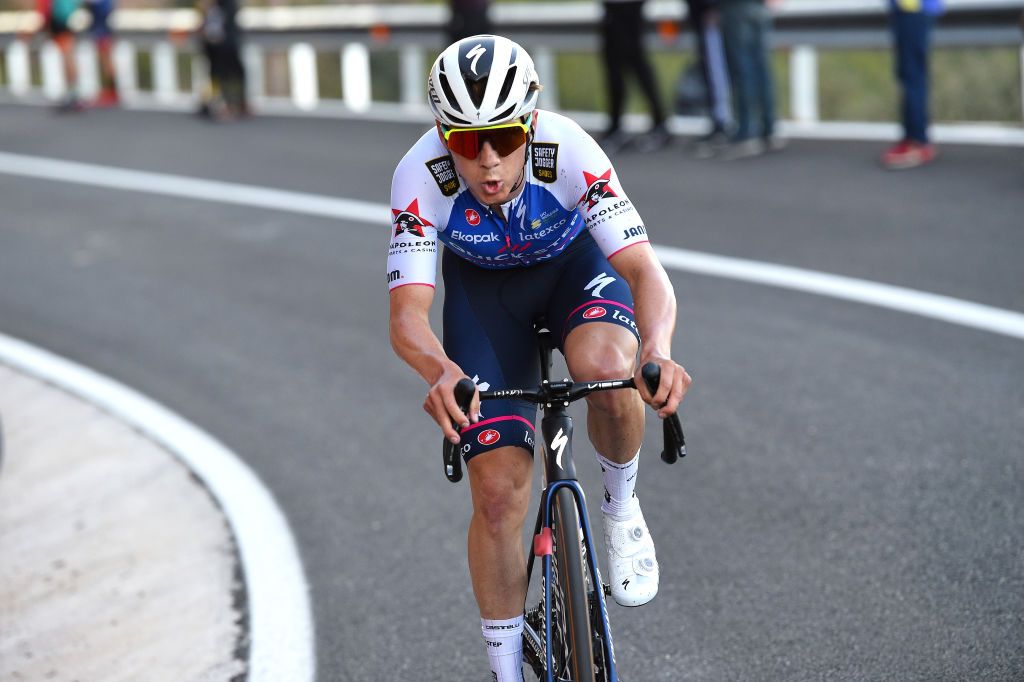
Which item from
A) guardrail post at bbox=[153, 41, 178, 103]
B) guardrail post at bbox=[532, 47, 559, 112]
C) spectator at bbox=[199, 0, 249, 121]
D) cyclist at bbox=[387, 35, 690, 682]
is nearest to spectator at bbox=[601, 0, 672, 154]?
guardrail post at bbox=[532, 47, 559, 112]

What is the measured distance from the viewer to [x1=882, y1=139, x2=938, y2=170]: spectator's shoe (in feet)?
38.6

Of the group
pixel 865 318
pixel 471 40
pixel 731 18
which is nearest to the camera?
pixel 471 40

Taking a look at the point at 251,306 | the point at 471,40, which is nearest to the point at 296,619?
the point at 471,40

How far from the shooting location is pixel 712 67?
13.1 metres

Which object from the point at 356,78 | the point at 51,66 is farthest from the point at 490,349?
the point at 51,66

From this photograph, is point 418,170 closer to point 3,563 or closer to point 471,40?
point 471,40

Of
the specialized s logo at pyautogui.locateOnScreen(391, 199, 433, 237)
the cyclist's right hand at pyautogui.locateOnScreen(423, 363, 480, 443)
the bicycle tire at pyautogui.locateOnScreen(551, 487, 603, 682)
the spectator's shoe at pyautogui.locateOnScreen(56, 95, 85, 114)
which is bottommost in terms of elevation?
the bicycle tire at pyautogui.locateOnScreen(551, 487, 603, 682)

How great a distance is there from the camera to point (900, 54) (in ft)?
37.4

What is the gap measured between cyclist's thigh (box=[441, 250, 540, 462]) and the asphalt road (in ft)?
3.15

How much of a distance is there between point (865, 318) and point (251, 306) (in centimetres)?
419

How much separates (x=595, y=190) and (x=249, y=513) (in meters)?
2.75

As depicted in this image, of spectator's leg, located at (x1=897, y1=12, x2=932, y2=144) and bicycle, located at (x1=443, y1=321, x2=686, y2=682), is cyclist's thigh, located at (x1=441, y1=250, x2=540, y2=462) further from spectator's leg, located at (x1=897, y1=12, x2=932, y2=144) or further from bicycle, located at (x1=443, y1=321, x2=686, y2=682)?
spectator's leg, located at (x1=897, y1=12, x2=932, y2=144)

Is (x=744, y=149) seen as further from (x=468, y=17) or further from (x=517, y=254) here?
(x=517, y=254)

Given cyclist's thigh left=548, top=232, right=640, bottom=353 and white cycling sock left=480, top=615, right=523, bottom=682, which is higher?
cyclist's thigh left=548, top=232, right=640, bottom=353
